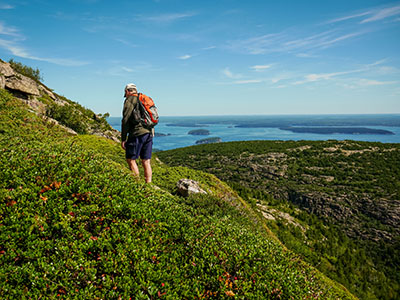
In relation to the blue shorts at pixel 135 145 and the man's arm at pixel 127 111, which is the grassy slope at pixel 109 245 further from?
the man's arm at pixel 127 111

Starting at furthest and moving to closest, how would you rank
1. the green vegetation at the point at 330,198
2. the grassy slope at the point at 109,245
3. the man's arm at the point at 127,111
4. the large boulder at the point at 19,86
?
the large boulder at the point at 19,86 < the green vegetation at the point at 330,198 < the man's arm at the point at 127,111 < the grassy slope at the point at 109,245

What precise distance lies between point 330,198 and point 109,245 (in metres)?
31.6

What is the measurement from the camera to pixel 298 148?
44.3 meters

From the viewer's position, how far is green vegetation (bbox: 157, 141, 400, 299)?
13938 mm

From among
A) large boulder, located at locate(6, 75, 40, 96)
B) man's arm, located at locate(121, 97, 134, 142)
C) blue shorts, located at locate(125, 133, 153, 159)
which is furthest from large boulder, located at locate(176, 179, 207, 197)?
large boulder, located at locate(6, 75, 40, 96)

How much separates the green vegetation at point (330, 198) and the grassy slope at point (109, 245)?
7764 mm

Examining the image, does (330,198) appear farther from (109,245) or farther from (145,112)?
(109,245)

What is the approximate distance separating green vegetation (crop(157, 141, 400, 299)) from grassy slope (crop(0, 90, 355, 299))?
25.5 ft

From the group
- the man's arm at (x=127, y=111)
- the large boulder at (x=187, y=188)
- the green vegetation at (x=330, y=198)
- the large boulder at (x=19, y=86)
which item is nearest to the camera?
the man's arm at (x=127, y=111)

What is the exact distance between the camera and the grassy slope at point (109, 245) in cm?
305

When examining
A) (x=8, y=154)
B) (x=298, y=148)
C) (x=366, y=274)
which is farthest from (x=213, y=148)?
(x=8, y=154)

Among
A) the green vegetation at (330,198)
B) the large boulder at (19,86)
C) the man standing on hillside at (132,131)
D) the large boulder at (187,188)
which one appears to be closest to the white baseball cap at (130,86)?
the man standing on hillside at (132,131)

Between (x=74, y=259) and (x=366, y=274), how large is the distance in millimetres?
A: 18245

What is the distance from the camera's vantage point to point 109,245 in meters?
3.55
